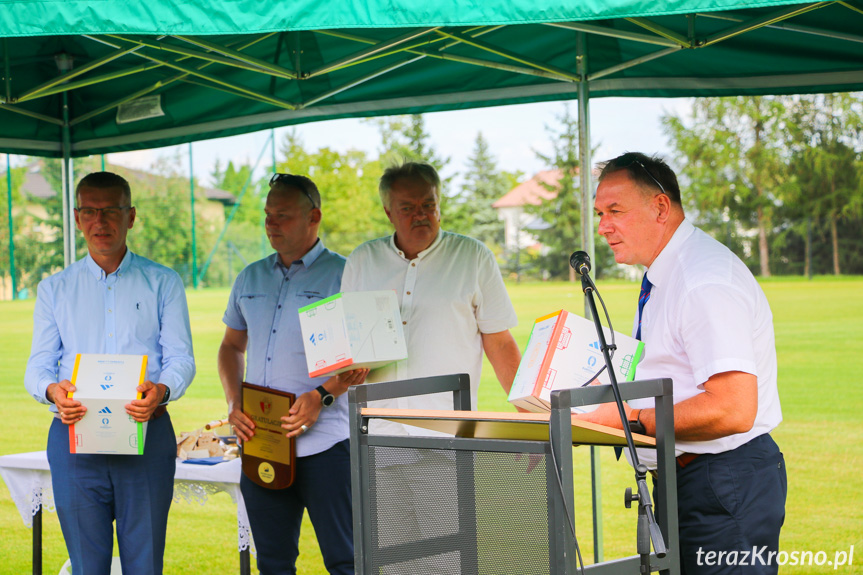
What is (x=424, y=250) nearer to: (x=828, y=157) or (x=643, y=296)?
(x=643, y=296)

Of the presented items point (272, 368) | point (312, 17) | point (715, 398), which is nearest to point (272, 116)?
point (272, 368)

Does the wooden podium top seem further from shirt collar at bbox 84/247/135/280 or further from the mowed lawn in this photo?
shirt collar at bbox 84/247/135/280

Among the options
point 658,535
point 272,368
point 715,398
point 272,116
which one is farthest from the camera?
point 272,116

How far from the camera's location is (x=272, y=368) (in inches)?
129

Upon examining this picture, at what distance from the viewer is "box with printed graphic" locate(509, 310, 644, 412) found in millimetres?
1793

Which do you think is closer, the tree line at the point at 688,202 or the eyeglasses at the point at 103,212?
the eyeglasses at the point at 103,212

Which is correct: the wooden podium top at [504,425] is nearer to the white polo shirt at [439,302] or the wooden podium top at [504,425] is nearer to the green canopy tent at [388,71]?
the white polo shirt at [439,302]

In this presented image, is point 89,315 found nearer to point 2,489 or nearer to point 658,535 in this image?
point 658,535

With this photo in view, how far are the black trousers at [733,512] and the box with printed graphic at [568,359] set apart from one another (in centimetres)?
38

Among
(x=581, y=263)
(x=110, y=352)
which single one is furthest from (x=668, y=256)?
(x=110, y=352)

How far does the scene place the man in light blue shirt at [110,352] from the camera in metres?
2.97

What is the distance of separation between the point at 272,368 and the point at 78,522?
894 mm

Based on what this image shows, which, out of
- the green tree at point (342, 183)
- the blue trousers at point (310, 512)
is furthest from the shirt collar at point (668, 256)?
the green tree at point (342, 183)

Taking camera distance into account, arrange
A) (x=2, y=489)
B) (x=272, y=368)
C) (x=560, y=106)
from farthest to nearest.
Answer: (x=560, y=106), (x=2, y=489), (x=272, y=368)
